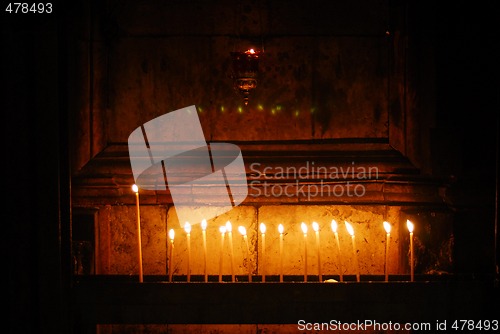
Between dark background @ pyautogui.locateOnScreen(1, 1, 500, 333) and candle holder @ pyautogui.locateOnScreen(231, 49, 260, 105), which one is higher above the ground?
candle holder @ pyautogui.locateOnScreen(231, 49, 260, 105)

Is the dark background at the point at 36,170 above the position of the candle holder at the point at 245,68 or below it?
below

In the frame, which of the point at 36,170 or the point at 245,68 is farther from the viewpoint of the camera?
the point at 245,68

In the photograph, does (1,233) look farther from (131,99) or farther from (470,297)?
(470,297)

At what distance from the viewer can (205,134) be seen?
22.4 ft

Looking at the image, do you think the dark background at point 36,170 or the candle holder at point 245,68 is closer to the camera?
the dark background at point 36,170

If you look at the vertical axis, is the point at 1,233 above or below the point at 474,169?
below

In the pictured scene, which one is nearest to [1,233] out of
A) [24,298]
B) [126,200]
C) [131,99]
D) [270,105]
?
[24,298]

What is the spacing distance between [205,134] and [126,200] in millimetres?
1192

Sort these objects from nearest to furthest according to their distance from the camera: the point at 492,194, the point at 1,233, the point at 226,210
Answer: the point at 1,233 → the point at 492,194 → the point at 226,210

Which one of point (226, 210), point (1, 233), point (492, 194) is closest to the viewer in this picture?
point (1, 233)

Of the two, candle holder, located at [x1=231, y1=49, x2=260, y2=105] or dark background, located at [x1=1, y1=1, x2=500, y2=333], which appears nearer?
dark background, located at [x1=1, y1=1, x2=500, y2=333]

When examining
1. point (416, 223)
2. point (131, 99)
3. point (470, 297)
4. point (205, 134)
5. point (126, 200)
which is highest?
point (131, 99)

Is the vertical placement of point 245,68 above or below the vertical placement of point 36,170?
above

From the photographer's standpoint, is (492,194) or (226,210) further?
(226,210)
